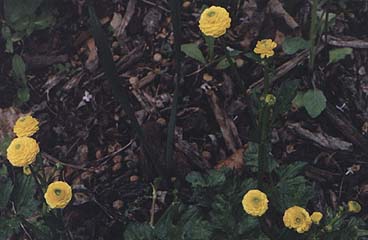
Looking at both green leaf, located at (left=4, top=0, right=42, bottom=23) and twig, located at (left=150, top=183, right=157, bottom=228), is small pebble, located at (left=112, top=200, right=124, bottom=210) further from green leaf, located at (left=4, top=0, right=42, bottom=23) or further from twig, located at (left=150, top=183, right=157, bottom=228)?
green leaf, located at (left=4, top=0, right=42, bottom=23)

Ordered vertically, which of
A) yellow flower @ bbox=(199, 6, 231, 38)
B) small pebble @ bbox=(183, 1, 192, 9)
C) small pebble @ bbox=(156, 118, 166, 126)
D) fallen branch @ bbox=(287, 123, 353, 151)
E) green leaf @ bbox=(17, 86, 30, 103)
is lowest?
fallen branch @ bbox=(287, 123, 353, 151)

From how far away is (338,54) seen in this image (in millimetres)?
1724

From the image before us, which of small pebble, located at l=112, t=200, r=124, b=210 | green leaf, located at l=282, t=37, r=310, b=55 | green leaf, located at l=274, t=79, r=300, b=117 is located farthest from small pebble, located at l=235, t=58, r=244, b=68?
small pebble, located at l=112, t=200, r=124, b=210

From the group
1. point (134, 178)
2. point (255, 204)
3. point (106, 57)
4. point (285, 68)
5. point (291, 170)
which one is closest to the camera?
point (255, 204)

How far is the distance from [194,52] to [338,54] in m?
0.44

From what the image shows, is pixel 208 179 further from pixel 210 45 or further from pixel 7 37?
pixel 7 37

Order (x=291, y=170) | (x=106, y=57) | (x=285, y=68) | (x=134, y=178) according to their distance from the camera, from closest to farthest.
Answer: (x=106, y=57)
(x=291, y=170)
(x=134, y=178)
(x=285, y=68)

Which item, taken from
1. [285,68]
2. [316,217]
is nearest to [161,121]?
[285,68]

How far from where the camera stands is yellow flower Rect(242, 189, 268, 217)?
1.17m

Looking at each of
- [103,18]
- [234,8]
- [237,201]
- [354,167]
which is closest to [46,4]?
[103,18]

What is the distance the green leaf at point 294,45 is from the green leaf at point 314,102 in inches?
5.1

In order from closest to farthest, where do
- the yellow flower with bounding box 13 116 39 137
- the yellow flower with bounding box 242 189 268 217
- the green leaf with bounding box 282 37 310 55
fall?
the yellow flower with bounding box 242 189 268 217 < the yellow flower with bounding box 13 116 39 137 < the green leaf with bounding box 282 37 310 55

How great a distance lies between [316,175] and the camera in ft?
5.20

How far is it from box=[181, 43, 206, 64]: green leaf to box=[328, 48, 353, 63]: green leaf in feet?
1.27
